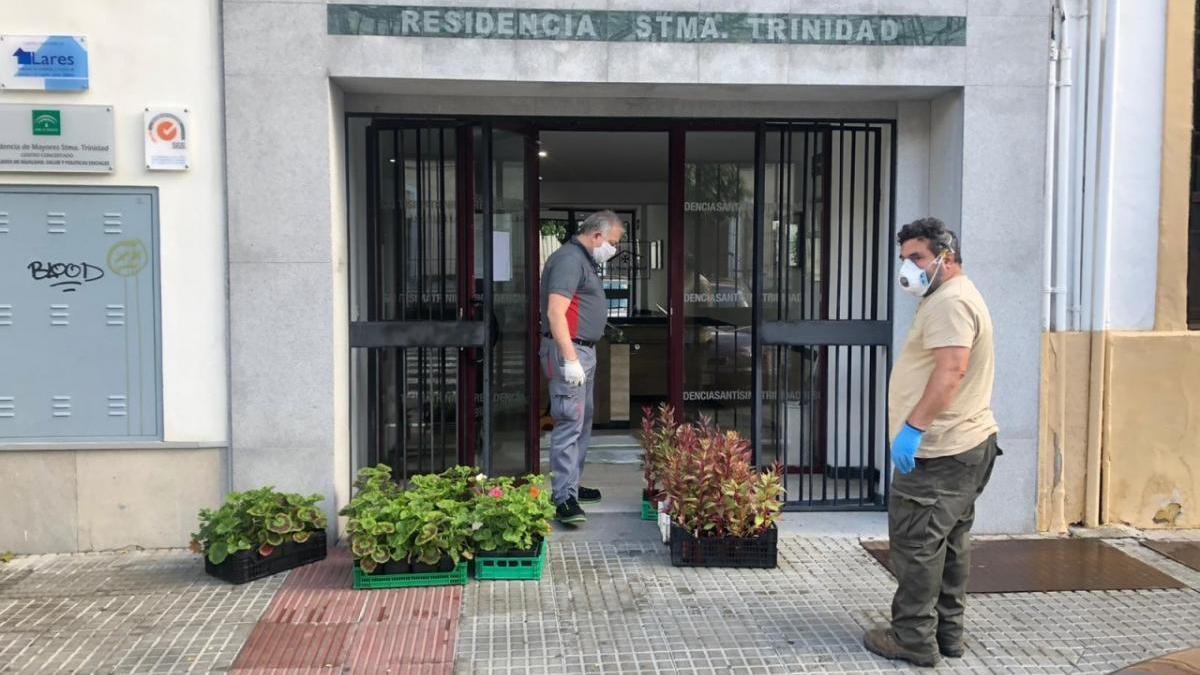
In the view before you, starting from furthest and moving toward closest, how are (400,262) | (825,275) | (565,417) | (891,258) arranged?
(825,275) < (891,258) < (400,262) < (565,417)

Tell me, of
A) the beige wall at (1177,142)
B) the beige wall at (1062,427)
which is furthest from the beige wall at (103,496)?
the beige wall at (1177,142)

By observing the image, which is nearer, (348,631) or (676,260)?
(348,631)

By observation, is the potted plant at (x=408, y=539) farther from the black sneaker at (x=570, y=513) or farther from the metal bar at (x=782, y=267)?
the metal bar at (x=782, y=267)

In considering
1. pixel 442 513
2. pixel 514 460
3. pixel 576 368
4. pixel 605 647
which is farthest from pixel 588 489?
pixel 605 647

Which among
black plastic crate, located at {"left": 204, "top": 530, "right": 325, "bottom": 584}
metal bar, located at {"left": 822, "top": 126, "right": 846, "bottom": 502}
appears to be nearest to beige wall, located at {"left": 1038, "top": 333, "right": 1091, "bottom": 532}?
metal bar, located at {"left": 822, "top": 126, "right": 846, "bottom": 502}

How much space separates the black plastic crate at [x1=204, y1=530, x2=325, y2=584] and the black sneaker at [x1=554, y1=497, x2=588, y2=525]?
56.0 inches

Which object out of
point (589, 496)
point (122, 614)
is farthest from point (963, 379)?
point (122, 614)

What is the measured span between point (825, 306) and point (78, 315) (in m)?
4.77

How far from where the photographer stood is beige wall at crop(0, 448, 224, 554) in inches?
218

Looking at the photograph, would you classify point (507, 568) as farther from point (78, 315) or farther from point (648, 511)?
point (78, 315)

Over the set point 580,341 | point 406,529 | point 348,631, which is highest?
point 580,341

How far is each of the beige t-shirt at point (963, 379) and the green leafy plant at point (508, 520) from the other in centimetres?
190

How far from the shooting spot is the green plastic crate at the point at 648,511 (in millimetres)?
6133

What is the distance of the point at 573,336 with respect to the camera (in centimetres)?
586
